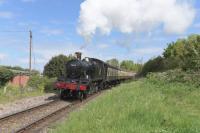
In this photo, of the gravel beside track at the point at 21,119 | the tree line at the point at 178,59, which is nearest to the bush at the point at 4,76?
the tree line at the point at 178,59

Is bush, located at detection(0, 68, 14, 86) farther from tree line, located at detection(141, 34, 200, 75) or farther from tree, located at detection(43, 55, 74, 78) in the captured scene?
tree line, located at detection(141, 34, 200, 75)

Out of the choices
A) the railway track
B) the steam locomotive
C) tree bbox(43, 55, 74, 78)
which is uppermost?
tree bbox(43, 55, 74, 78)

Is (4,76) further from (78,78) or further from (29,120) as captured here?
(29,120)

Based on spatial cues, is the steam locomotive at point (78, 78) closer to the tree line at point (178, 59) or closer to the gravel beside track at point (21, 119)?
the gravel beside track at point (21, 119)

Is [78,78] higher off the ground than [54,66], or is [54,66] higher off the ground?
[54,66]

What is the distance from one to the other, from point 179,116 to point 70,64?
60.8 feet

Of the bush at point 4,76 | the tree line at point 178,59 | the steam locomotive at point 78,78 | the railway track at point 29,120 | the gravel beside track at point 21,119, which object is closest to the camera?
the railway track at point 29,120

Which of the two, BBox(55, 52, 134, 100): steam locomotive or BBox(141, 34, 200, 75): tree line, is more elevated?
BBox(141, 34, 200, 75): tree line

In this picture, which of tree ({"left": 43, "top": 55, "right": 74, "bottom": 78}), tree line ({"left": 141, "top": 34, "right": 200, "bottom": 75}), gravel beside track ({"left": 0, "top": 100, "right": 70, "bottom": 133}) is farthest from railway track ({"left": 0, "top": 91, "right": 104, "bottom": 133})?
tree ({"left": 43, "top": 55, "right": 74, "bottom": 78})

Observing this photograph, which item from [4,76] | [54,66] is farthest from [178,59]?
[4,76]

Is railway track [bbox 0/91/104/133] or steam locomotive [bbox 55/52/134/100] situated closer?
railway track [bbox 0/91/104/133]

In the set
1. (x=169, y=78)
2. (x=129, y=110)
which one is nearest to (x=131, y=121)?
(x=129, y=110)

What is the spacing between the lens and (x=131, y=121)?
536 inches

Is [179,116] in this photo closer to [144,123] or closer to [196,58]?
[144,123]
